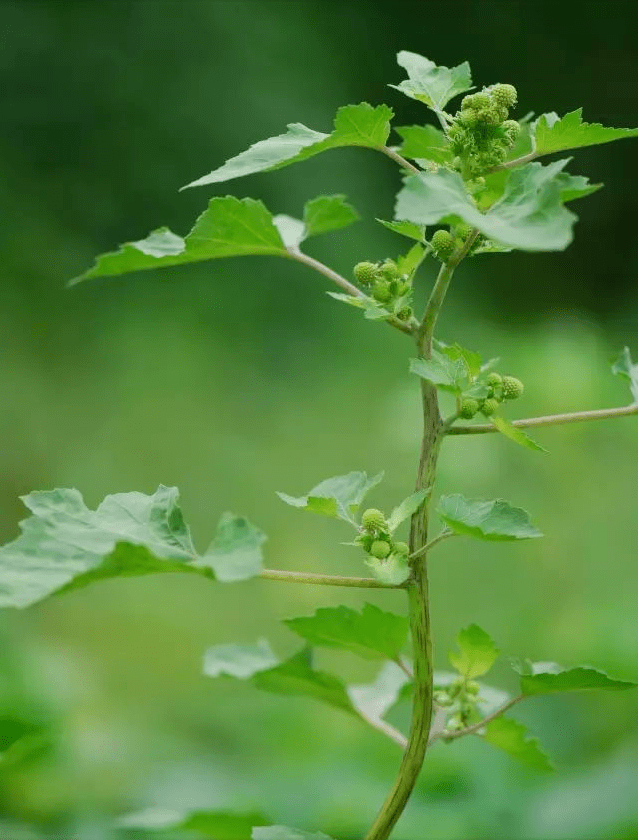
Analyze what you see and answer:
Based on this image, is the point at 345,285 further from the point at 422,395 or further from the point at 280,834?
the point at 280,834

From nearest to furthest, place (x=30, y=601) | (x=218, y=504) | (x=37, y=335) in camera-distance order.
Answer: (x=30, y=601)
(x=218, y=504)
(x=37, y=335)

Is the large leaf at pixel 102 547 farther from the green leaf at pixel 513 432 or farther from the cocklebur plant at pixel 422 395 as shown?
the green leaf at pixel 513 432

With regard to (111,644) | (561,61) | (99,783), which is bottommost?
(111,644)

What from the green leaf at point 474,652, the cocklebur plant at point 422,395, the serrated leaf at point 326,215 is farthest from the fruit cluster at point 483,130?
the green leaf at point 474,652

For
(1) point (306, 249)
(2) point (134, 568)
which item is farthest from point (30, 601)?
(1) point (306, 249)

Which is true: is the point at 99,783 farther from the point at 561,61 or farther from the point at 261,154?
the point at 561,61

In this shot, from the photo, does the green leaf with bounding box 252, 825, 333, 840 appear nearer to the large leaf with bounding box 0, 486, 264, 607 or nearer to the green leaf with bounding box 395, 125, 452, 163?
the large leaf with bounding box 0, 486, 264, 607
